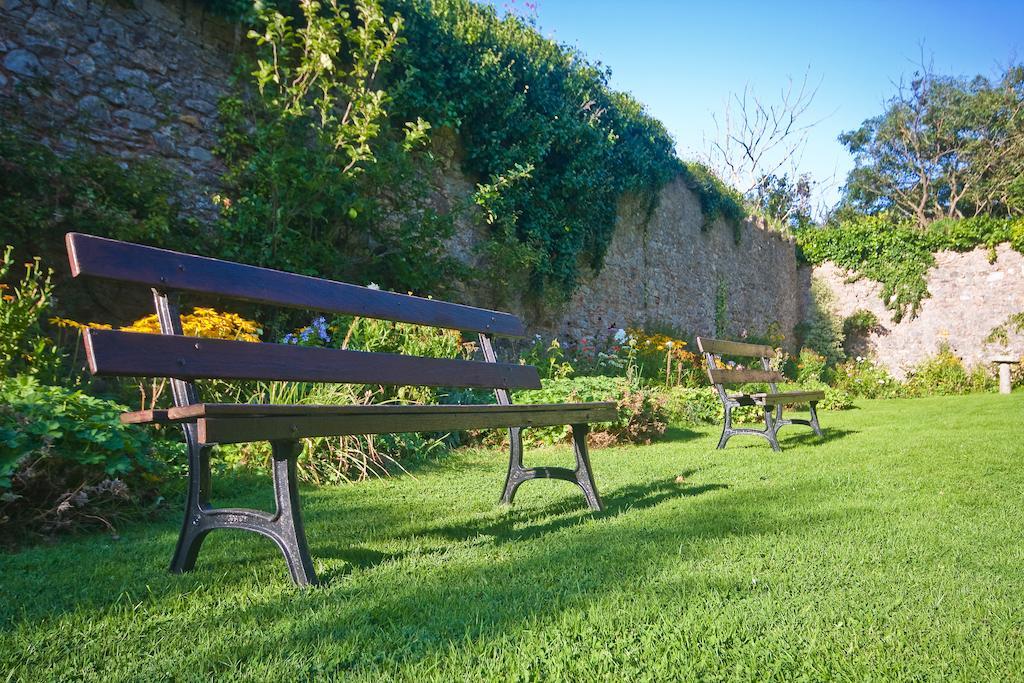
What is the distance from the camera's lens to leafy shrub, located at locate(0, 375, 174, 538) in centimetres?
271

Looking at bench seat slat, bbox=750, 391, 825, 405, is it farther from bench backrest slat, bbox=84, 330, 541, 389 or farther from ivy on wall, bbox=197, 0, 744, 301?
ivy on wall, bbox=197, 0, 744, 301

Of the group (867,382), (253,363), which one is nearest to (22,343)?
(253,363)

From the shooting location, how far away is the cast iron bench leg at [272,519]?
202cm

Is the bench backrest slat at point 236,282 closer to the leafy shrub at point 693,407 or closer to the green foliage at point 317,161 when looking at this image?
the green foliage at point 317,161

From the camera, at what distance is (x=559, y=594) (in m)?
1.96

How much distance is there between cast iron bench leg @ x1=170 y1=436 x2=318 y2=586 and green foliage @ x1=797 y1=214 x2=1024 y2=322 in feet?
58.2

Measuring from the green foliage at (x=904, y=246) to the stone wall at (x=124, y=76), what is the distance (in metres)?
15.7

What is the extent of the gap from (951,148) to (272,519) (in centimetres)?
2940

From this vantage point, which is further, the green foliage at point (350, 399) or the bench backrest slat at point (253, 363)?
the green foliage at point (350, 399)

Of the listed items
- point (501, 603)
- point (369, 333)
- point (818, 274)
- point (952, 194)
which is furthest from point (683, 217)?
point (952, 194)

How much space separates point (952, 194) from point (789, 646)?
95.0 feet

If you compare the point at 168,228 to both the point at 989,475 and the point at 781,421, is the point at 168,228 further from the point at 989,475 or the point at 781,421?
the point at 989,475

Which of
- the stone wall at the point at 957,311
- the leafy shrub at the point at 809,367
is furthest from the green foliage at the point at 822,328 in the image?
the leafy shrub at the point at 809,367

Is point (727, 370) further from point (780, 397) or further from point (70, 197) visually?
point (70, 197)
